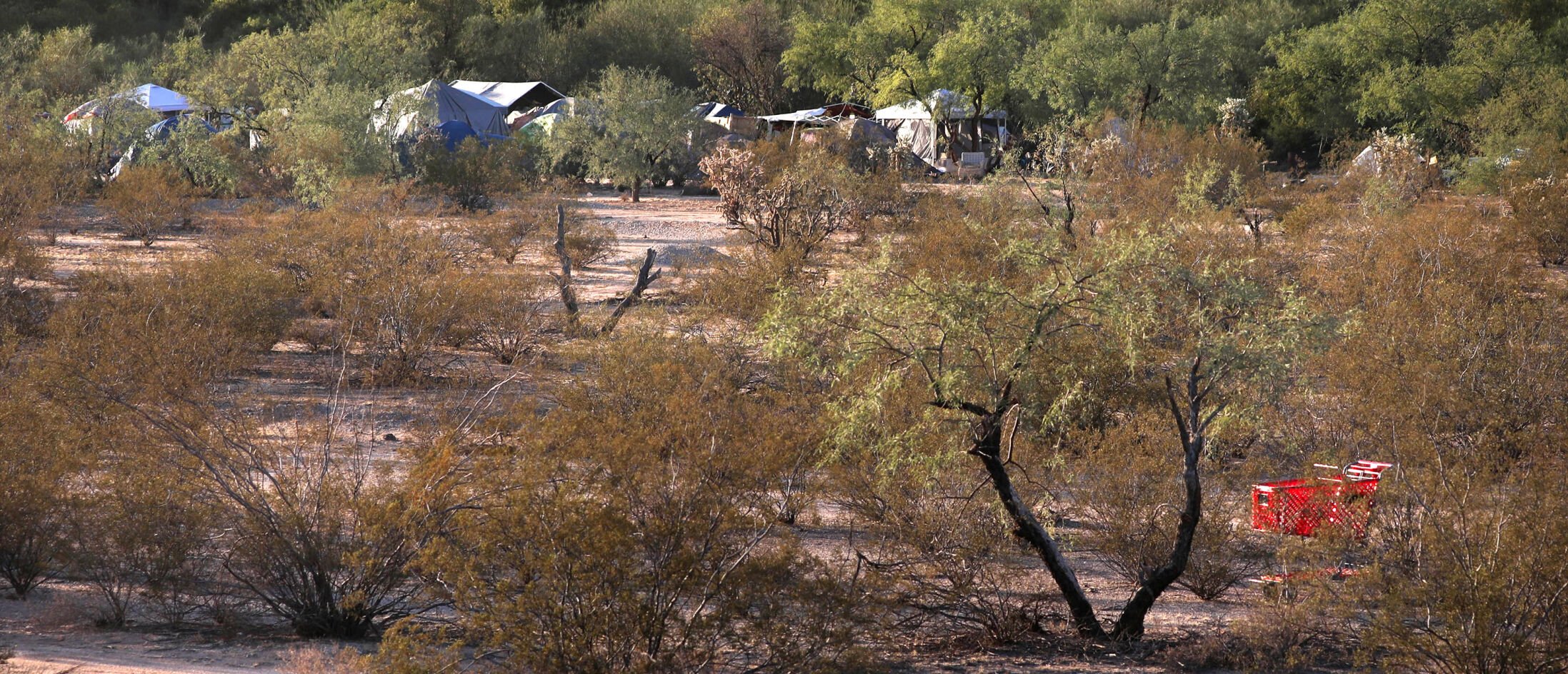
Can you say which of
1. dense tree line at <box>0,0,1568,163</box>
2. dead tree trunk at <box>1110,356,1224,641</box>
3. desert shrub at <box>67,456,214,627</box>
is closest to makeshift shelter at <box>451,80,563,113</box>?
dense tree line at <box>0,0,1568,163</box>

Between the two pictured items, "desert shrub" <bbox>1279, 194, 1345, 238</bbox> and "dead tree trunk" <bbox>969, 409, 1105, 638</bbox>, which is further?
"desert shrub" <bbox>1279, 194, 1345, 238</bbox>

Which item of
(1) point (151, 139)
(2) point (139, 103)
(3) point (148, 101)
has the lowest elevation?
(1) point (151, 139)

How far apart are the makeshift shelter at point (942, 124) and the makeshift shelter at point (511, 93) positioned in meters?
11.6

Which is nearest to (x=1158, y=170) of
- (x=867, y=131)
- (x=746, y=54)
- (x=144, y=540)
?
(x=867, y=131)

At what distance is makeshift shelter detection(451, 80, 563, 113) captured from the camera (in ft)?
142

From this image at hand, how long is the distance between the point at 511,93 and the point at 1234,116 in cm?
2279

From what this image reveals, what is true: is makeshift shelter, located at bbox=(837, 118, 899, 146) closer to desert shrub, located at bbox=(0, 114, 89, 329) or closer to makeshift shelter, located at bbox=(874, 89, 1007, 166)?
makeshift shelter, located at bbox=(874, 89, 1007, 166)

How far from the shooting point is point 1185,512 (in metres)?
8.30

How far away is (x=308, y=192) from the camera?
76.8 feet

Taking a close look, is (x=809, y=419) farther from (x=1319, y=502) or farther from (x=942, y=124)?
(x=942, y=124)

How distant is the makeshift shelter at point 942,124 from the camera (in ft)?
128

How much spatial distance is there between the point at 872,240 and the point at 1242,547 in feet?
37.9

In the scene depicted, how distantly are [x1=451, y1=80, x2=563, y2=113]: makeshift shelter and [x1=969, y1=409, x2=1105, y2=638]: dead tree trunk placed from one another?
36744 mm

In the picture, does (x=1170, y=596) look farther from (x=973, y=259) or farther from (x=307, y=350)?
(x=307, y=350)
